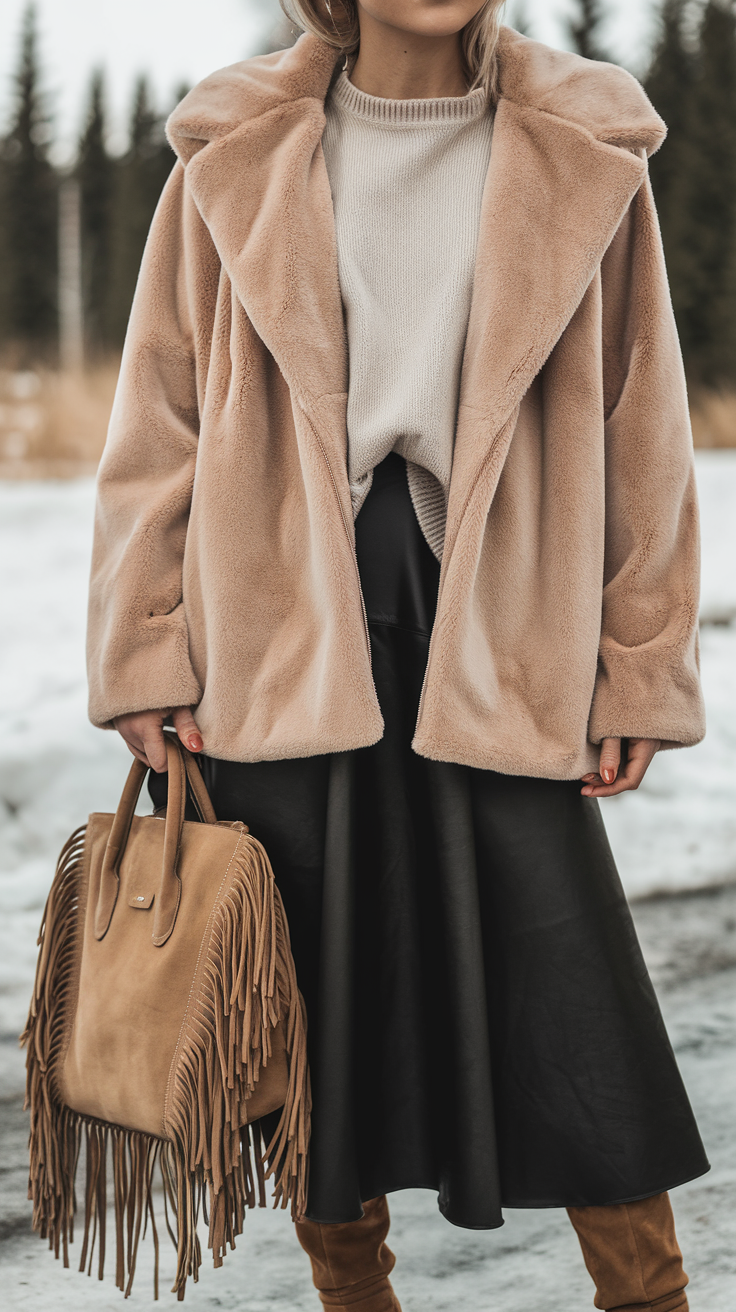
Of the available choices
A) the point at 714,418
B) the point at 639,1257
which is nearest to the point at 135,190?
the point at 714,418

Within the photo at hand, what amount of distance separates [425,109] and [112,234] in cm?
401

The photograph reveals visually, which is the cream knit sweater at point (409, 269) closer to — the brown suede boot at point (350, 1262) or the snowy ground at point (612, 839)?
the brown suede boot at point (350, 1262)

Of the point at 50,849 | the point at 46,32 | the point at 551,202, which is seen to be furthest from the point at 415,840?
the point at 46,32

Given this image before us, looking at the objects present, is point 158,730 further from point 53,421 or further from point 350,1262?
point 53,421

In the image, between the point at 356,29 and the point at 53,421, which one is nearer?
A: the point at 356,29

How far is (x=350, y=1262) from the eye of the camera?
4.03 ft

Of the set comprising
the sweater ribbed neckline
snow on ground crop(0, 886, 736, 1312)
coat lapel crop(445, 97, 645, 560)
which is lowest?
snow on ground crop(0, 886, 736, 1312)

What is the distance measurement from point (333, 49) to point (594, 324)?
Answer: 0.43 meters

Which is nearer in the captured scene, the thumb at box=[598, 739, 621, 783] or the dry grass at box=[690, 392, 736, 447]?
→ the thumb at box=[598, 739, 621, 783]

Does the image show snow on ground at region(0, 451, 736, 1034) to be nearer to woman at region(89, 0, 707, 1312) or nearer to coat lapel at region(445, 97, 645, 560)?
woman at region(89, 0, 707, 1312)

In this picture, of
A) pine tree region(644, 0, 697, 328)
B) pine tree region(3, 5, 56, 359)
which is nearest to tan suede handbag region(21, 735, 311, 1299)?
pine tree region(3, 5, 56, 359)

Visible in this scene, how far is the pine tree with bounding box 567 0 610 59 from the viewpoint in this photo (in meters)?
4.95

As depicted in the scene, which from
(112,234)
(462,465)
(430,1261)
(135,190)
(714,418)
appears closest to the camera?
(462,465)

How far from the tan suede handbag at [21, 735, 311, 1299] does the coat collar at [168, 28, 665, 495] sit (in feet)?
1.42
